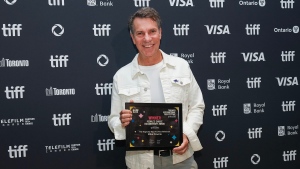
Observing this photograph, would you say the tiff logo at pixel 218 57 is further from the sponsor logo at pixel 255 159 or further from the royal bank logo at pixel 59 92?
the royal bank logo at pixel 59 92

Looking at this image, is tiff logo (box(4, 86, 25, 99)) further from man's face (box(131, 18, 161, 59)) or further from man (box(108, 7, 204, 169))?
man's face (box(131, 18, 161, 59))

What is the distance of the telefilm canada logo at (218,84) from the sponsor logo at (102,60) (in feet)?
2.95

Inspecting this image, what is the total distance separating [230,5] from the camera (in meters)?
2.62

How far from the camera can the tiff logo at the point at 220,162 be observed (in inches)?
105

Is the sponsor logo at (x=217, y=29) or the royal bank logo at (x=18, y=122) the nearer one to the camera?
the royal bank logo at (x=18, y=122)

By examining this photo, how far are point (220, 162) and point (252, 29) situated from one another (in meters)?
1.23

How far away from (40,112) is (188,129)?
120 cm

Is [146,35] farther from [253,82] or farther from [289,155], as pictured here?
[289,155]

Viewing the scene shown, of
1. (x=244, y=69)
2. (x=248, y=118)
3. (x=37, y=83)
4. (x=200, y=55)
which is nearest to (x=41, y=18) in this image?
(x=37, y=83)

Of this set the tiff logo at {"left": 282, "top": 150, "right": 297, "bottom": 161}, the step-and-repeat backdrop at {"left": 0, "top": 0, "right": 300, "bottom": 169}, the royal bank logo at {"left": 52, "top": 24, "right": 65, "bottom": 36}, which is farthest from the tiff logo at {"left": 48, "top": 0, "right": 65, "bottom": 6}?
the tiff logo at {"left": 282, "top": 150, "right": 297, "bottom": 161}

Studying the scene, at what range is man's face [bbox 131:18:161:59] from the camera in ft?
6.22

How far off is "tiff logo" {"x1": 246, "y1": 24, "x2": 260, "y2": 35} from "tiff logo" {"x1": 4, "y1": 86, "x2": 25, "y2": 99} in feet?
6.43

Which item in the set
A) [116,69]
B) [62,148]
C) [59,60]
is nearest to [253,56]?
[116,69]

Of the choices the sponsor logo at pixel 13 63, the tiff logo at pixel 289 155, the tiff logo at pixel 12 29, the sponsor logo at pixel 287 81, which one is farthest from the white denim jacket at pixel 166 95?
the tiff logo at pixel 289 155
